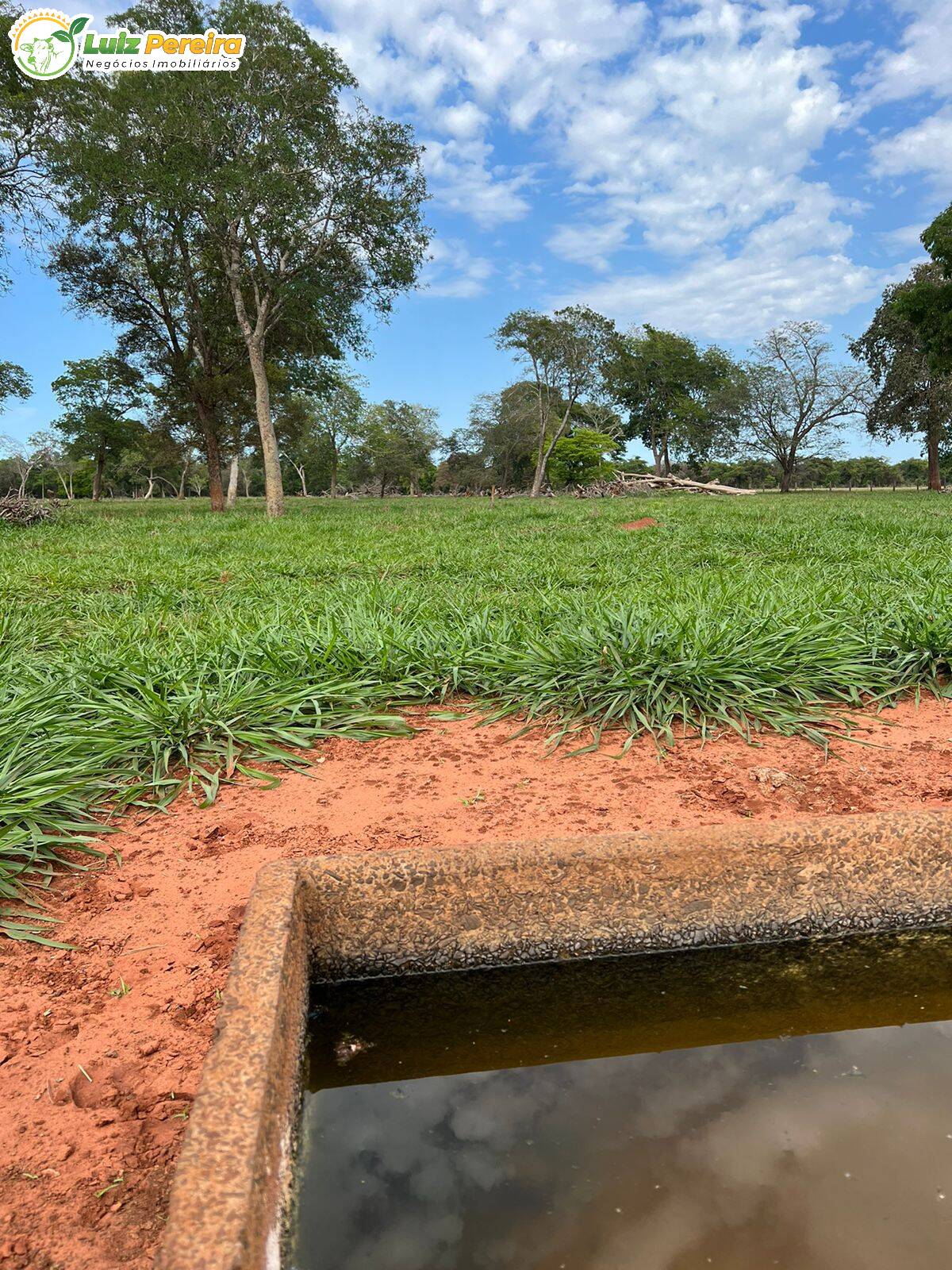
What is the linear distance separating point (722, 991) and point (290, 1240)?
1.18m

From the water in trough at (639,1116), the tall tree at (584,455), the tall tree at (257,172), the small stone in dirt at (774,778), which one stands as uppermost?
the tall tree at (257,172)

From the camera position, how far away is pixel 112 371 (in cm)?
2230

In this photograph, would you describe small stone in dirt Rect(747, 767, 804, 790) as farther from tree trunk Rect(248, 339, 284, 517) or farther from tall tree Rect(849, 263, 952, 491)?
tall tree Rect(849, 263, 952, 491)

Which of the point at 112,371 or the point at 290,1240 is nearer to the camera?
the point at 290,1240

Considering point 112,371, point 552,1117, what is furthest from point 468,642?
point 112,371

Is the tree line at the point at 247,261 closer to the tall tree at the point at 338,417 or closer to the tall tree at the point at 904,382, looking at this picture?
the tall tree at the point at 904,382

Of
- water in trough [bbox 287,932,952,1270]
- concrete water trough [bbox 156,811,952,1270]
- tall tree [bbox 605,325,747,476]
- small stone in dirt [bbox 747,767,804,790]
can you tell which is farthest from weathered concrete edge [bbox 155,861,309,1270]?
tall tree [bbox 605,325,747,476]

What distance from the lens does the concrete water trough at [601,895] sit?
197 centimetres

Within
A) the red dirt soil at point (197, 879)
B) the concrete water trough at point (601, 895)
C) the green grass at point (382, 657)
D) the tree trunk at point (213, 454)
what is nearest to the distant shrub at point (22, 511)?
the tree trunk at point (213, 454)

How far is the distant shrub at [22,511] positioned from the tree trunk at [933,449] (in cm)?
3097

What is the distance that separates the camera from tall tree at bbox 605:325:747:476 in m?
43.2

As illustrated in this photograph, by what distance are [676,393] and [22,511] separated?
3865cm

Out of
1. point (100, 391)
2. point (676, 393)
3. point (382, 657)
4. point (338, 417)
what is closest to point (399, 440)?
point (338, 417)

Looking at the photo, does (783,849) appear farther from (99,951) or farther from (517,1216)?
(99,951)
